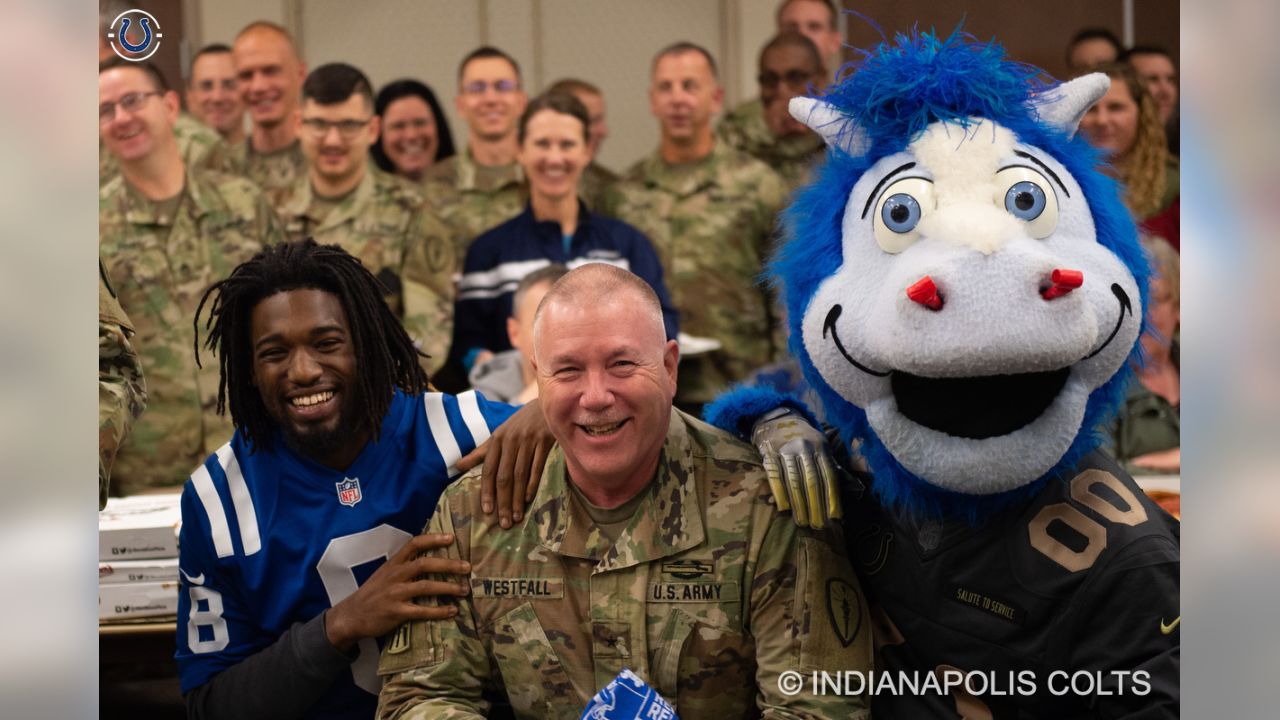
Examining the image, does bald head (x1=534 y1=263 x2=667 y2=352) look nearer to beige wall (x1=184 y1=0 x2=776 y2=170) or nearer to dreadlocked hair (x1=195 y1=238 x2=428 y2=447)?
dreadlocked hair (x1=195 y1=238 x2=428 y2=447)

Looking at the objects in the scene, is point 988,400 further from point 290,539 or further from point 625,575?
point 290,539

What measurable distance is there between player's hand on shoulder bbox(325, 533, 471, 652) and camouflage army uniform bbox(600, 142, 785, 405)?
1.92m

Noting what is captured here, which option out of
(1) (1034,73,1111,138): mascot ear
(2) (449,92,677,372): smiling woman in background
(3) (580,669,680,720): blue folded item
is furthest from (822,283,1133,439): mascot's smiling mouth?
(2) (449,92,677,372): smiling woman in background

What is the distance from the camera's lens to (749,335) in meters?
3.94

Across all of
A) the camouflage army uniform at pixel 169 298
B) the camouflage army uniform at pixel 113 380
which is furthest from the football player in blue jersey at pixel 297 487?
the camouflage army uniform at pixel 169 298

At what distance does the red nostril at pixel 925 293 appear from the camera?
164 cm

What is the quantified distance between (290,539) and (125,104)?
1793mm

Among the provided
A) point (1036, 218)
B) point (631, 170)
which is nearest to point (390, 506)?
point (1036, 218)

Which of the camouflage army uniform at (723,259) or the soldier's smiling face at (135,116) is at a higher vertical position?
the soldier's smiling face at (135,116)

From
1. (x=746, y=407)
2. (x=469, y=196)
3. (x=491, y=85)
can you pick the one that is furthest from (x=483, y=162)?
(x=746, y=407)

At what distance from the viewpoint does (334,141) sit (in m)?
4.02

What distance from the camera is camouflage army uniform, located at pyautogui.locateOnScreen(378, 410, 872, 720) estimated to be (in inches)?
75.9

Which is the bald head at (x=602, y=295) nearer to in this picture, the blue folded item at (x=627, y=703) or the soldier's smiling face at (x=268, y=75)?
the blue folded item at (x=627, y=703)

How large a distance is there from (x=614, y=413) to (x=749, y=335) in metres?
2.07
